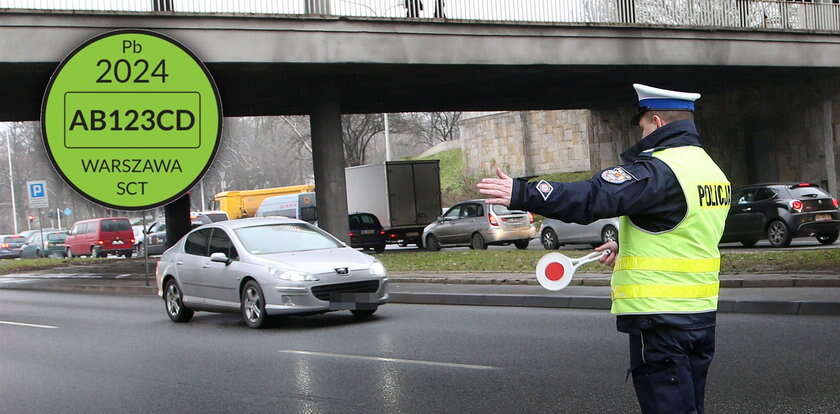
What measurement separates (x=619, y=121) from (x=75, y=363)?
1163 inches

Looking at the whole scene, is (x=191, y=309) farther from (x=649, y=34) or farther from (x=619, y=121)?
(x=619, y=121)

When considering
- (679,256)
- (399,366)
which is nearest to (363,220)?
(399,366)

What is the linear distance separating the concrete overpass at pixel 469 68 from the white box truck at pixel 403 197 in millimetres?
2764

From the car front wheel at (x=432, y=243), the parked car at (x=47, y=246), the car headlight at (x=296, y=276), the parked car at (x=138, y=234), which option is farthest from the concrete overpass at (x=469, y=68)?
the parked car at (x=47, y=246)

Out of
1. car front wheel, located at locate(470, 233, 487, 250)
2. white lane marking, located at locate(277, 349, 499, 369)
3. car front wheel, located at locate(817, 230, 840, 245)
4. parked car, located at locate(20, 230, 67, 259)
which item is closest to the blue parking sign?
parked car, located at locate(20, 230, 67, 259)

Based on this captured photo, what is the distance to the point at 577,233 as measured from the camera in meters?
27.5

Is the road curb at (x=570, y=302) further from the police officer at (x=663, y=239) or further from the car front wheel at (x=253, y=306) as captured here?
the police officer at (x=663, y=239)

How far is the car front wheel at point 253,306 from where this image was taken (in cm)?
1377

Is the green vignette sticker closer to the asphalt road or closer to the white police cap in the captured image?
the white police cap

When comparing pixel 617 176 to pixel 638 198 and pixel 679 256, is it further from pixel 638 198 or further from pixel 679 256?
pixel 679 256

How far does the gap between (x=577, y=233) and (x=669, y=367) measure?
23.6 meters

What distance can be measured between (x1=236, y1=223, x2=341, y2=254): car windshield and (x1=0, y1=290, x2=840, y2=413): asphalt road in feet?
3.49

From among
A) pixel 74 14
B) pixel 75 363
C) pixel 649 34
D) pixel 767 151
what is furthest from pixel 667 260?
pixel 767 151

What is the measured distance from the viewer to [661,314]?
4082 millimetres
